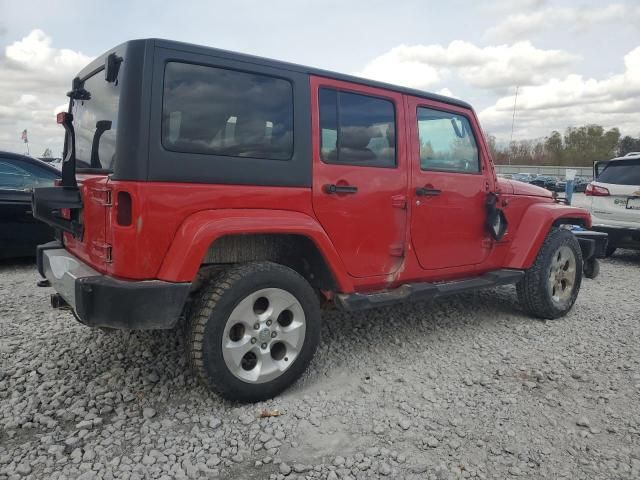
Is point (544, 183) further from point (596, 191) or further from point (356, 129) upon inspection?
point (356, 129)

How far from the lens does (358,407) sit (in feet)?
9.36

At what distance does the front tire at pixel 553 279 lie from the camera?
14.5 feet

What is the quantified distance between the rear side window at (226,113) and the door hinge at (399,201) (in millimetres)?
873

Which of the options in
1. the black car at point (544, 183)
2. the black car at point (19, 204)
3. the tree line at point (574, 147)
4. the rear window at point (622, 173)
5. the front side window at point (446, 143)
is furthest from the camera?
the tree line at point (574, 147)

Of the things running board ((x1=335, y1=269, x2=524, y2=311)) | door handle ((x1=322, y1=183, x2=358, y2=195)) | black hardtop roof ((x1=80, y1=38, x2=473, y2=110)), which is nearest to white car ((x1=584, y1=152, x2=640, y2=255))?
running board ((x1=335, y1=269, x2=524, y2=311))

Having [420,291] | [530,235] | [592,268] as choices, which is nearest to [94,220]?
[420,291]

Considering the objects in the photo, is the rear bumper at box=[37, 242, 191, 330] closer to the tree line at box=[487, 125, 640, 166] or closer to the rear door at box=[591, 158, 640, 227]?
the rear door at box=[591, 158, 640, 227]

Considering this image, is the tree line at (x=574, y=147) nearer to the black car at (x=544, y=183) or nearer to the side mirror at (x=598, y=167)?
the black car at (x=544, y=183)

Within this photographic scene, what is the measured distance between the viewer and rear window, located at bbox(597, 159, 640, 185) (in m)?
7.45

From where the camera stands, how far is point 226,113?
271 cm

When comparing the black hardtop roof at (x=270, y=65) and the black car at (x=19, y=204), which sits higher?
the black hardtop roof at (x=270, y=65)

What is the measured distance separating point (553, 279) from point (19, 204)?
591 cm

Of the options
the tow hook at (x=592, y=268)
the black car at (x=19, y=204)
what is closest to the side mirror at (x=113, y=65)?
the black car at (x=19, y=204)

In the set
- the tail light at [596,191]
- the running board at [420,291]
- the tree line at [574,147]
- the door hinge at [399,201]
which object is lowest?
the running board at [420,291]
